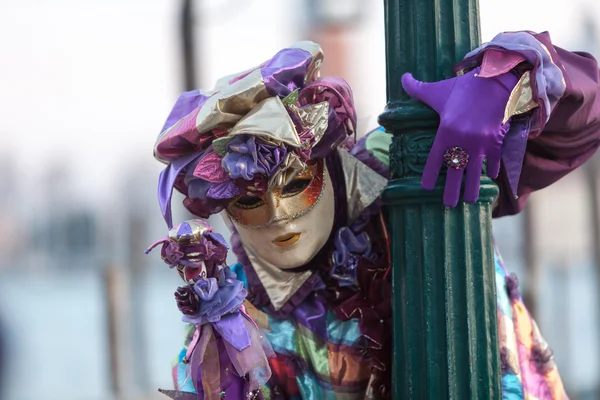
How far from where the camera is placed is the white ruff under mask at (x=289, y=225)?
7.16 ft

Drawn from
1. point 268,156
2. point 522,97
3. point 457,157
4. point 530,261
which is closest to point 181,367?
point 268,156

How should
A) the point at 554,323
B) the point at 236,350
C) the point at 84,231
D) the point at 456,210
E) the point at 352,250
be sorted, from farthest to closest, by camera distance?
the point at 84,231 → the point at 554,323 → the point at 352,250 → the point at 236,350 → the point at 456,210

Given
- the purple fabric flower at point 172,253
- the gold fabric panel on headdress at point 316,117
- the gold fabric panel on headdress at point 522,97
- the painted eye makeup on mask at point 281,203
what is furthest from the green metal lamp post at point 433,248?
the purple fabric flower at point 172,253

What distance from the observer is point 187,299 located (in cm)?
Result: 195

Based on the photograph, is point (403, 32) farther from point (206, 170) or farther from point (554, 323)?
point (554, 323)

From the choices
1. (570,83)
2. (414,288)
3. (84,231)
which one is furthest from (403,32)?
(84,231)

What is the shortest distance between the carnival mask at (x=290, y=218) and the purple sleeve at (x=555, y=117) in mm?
452

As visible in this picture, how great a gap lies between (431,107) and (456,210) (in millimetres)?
219

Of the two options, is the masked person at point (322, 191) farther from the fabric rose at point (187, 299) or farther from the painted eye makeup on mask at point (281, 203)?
the fabric rose at point (187, 299)

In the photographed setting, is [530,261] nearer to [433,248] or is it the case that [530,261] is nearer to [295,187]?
[295,187]

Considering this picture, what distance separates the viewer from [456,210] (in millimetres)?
1807

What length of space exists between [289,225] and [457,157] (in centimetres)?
56

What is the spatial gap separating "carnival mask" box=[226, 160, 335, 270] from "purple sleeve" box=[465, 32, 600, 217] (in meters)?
0.45

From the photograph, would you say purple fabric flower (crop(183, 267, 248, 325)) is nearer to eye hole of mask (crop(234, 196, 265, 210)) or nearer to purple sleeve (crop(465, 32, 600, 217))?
eye hole of mask (crop(234, 196, 265, 210))
